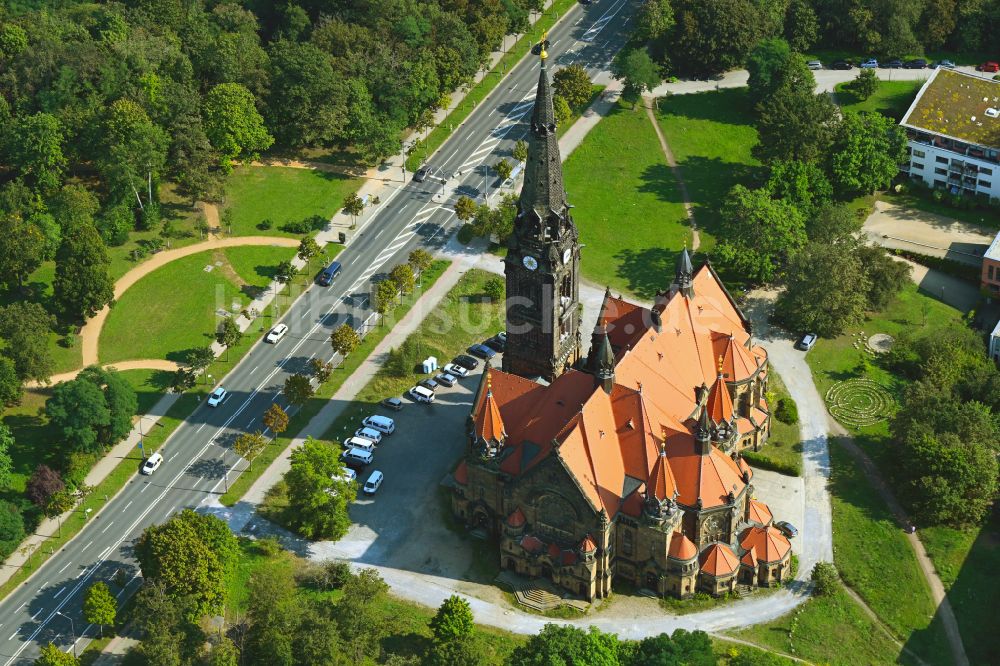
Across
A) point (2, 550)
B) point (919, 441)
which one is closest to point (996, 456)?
point (919, 441)

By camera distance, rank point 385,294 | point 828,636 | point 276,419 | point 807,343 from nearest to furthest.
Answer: point 828,636 → point 276,419 → point 807,343 → point 385,294

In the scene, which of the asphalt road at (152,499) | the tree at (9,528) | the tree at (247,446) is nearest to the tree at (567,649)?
the tree at (247,446)

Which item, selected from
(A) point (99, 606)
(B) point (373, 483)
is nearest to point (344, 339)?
(B) point (373, 483)

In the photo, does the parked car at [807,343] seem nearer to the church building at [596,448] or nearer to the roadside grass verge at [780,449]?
the roadside grass verge at [780,449]

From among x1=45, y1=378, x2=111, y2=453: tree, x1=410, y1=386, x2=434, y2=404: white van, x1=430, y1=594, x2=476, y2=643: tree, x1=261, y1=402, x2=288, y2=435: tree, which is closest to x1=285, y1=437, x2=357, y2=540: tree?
x1=261, y1=402, x2=288, y2=435: tree

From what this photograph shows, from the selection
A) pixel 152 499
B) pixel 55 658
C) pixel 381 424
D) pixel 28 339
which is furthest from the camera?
pixel 28 339

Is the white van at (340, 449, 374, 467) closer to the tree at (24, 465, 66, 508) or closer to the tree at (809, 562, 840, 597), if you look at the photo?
the tree at (24, 465, 66, 508)

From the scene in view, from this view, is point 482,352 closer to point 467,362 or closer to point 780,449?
point 467,362
